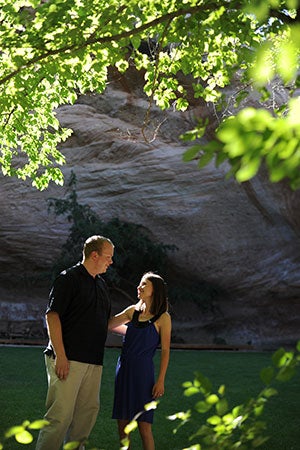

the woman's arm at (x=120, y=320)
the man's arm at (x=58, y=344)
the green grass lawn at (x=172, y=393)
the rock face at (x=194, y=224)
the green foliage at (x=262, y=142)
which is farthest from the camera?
the rock face at (x=194, y=224)

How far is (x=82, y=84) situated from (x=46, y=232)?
11.7m

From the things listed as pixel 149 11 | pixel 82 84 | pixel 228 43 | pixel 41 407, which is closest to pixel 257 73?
pixel 149 11

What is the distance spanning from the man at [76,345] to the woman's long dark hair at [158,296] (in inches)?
12.7

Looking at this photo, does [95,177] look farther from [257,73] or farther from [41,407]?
[257,73]

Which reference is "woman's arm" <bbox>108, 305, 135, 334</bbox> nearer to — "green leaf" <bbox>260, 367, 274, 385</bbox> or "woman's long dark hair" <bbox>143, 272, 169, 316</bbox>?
"woman's long dark hair" <bbox>143, 272, 169, 316</bbox>

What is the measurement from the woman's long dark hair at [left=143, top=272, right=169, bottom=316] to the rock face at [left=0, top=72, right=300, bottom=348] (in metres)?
13.5

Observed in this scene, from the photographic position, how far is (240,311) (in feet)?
63.3

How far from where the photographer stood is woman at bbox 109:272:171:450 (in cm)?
502

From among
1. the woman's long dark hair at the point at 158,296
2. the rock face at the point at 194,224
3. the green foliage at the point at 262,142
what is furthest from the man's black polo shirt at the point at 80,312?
the rock face at the point at 194,224

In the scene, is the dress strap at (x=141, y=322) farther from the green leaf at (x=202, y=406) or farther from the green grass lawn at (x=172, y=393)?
the green leaf at (x=202, y=406)

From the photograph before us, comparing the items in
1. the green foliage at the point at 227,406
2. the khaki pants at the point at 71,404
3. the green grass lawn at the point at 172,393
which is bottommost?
the green grass lawn at the point at 172,393

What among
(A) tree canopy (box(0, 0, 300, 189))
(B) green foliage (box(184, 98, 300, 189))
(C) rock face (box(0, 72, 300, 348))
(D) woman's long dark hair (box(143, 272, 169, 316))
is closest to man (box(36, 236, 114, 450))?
(D) woman's long dark hair (box(143, 272, 169, 316))

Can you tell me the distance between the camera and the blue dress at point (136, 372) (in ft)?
16.4

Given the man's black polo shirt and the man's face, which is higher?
→ the man's face
